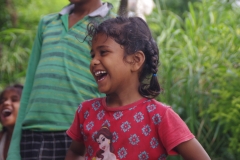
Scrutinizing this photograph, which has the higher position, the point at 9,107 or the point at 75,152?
the point at 75,152

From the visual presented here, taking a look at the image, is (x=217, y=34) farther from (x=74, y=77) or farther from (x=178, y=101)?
(x=74, y=77)

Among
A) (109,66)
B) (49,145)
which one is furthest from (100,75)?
(49,145)

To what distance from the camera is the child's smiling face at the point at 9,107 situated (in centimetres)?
446

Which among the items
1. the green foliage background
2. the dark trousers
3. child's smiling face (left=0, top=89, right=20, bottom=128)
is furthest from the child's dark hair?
child's smiling face (left=0, top=89, right=20, bottom=128)

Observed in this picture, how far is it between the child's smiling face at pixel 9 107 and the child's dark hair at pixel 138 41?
2256 mm

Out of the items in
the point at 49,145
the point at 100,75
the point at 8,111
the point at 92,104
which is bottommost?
the point at 8,111

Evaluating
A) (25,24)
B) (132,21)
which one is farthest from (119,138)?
(25,24)

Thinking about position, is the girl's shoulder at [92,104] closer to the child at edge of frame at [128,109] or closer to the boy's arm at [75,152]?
the child at edge of frame at [128,109]

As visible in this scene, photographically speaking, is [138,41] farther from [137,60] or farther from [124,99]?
[124,99]

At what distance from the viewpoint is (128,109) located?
89.6 inches

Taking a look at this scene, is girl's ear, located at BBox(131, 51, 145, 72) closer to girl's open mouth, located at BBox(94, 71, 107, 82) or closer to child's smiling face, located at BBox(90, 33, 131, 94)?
child's smiling face, located at BBox(90, 33, 131, 94)

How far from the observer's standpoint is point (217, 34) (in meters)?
5.18

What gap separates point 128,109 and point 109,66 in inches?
8.1

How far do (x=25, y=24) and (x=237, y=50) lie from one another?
13.8ft
